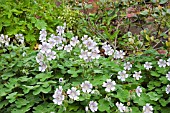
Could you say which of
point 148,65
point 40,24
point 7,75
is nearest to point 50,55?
point 7,75

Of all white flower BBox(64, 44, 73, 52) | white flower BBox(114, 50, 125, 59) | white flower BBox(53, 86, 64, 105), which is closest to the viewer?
white flower BBox(53, 86, 64, 105)

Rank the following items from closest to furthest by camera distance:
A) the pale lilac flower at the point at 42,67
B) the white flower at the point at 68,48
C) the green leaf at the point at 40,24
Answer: the pale lilac flower at the point at 42,67
the white flower at the point at 68,48
the green leaf at the point at 40,24

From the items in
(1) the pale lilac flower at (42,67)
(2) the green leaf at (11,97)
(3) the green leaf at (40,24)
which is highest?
(3) the green leaf at (40,24)

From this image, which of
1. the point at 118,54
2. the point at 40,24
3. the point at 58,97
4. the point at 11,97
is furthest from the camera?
the point at 40,24

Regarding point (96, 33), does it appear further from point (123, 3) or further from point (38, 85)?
point (38, 85)

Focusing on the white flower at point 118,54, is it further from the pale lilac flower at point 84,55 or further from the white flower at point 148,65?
→ the pale lilac flower at point 84,55

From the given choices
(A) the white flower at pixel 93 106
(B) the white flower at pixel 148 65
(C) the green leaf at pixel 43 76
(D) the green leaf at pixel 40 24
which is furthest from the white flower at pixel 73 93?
(D) the green leaf at pixel 40 24

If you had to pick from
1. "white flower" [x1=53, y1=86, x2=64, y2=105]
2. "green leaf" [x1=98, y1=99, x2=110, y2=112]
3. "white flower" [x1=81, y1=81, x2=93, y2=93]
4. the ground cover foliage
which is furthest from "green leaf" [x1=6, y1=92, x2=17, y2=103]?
"green leaf" [x1=98, y1=99, x2=110, y2=112]

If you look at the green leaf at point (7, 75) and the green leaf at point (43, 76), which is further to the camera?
the green leaf at point (7, 75)

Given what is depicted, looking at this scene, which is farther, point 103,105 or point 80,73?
point 80,73

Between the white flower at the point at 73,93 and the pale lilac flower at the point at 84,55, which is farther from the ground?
the pale lilac flower at the point at 84,55

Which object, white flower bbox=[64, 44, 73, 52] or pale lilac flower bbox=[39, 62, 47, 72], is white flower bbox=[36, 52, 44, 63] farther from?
white flower bbox=[64, 44, 73, 52]

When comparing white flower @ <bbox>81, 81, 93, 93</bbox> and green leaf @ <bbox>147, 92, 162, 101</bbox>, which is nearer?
white flower @ <bbox>81, 81, 93, 93</bbox>

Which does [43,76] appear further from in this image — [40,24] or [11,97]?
[40,24]
